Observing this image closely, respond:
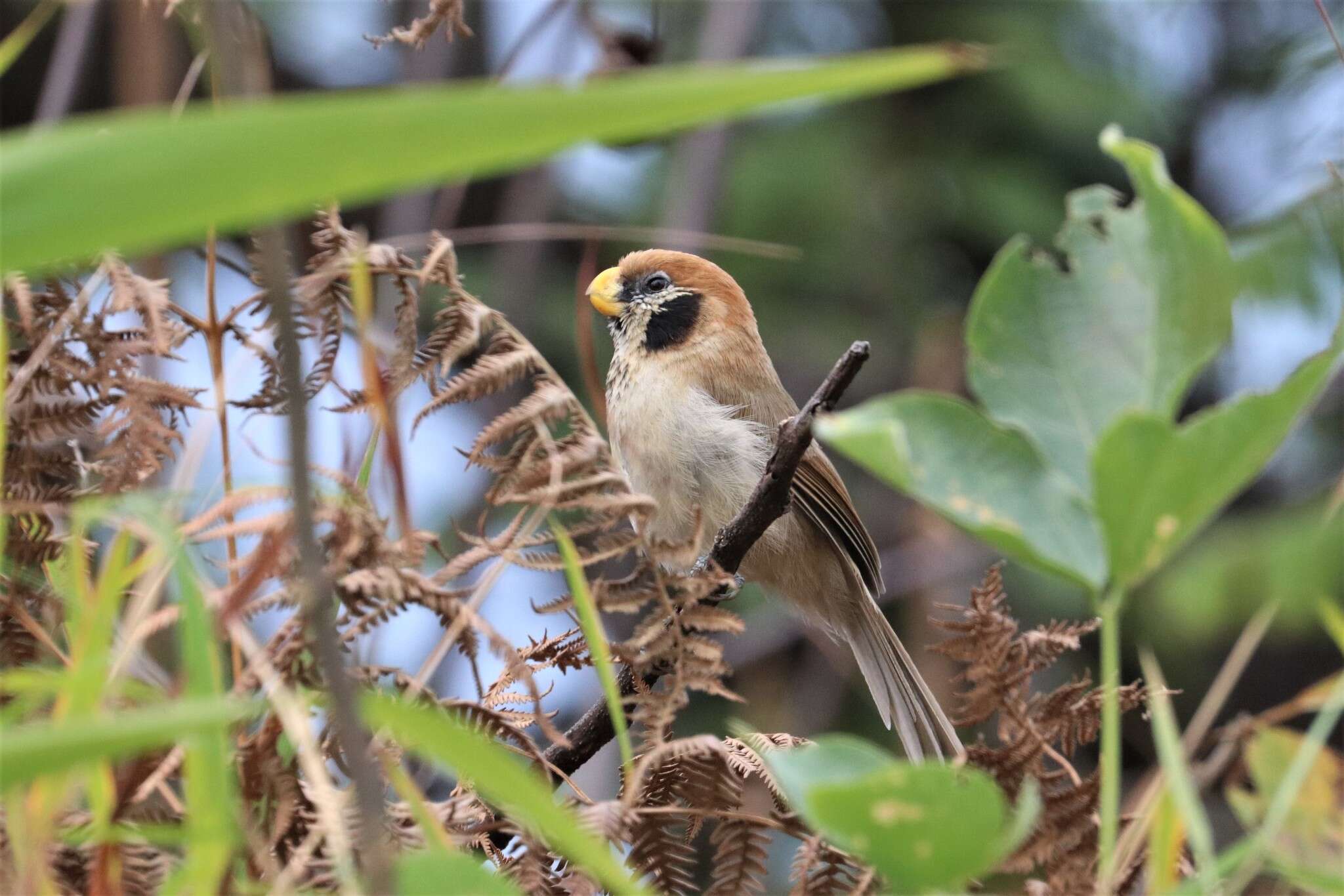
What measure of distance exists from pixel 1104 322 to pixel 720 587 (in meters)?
0.85

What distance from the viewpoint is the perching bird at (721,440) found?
3582 mm

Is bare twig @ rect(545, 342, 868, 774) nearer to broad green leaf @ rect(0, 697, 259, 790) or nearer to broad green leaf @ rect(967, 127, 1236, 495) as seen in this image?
broad green leaf @ rect(967, 127, 1236, 495)

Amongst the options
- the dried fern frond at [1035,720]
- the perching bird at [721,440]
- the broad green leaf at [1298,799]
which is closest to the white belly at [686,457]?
the perching bird at [721,440]

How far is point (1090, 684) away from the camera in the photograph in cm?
169

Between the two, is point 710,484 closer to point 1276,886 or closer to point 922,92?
point 1276,886

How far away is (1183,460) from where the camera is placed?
107cm

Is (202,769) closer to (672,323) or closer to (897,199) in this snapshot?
(672,323)

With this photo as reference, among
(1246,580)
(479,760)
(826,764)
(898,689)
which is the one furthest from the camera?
(1246,580)

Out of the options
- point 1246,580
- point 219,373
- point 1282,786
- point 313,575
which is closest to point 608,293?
point 219,373

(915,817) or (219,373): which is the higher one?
(219,373)

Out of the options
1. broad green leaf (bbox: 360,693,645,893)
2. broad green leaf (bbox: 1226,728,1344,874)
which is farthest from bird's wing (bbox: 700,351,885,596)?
broad green leaf (bbox: 360,693,645,893)

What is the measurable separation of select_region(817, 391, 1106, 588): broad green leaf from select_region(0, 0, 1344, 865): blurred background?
403cm

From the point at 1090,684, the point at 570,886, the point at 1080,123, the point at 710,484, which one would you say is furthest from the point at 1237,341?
the point at 570,886

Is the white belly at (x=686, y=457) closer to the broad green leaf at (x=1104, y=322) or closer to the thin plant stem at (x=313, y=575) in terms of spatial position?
the broad green leaf at (x=1104, y=322)
